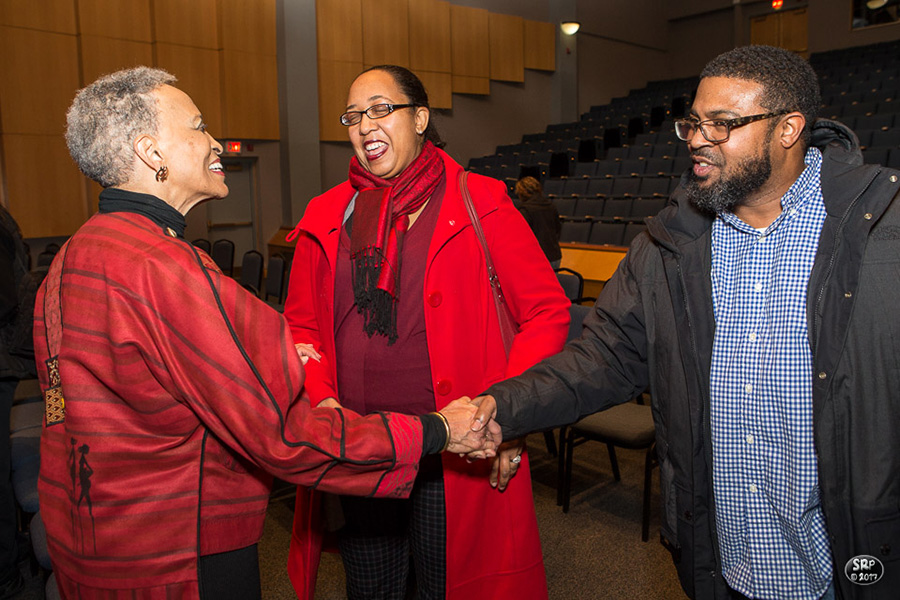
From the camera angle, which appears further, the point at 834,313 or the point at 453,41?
the point at 453,41

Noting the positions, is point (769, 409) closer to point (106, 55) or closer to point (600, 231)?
point (600, 231)

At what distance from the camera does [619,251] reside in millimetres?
6262

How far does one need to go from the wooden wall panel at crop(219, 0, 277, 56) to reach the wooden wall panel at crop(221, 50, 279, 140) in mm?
124

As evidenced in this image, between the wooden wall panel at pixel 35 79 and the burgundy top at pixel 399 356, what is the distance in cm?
865

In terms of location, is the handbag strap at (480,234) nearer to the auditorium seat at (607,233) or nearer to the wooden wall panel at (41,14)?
the auditorium seat at (607,233)

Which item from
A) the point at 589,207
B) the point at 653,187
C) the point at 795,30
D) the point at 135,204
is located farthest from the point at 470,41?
the point at 135,204

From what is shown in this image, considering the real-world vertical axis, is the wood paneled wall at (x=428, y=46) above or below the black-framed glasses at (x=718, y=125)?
above

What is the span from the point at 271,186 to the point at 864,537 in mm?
11014

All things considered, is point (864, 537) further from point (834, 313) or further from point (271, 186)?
point (271, 186)

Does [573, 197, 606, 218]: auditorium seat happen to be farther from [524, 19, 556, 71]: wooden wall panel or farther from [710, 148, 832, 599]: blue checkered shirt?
[524, 19, 556, 71]: wooden wall panel

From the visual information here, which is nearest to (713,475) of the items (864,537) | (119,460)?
(864,537)

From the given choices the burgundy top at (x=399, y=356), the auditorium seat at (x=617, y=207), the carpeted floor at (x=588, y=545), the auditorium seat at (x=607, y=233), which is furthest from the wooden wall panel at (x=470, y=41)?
the burgundy top at (x=399, y=356)

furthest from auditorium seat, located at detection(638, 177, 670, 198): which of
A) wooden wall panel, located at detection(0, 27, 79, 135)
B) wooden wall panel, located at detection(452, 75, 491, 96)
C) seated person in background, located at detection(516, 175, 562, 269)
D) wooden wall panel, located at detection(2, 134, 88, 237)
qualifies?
wooden wall panel, located at detection(2, 134, 88, 237)

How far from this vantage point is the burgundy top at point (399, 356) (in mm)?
1697
